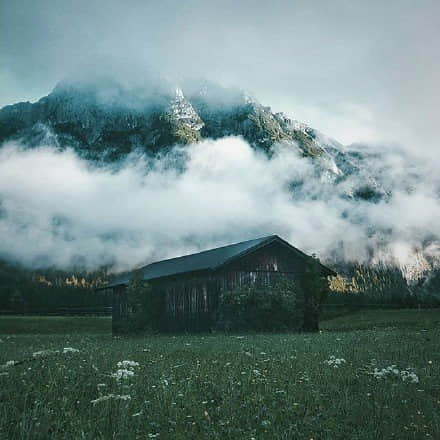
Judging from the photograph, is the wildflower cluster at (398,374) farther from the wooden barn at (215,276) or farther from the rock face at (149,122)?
the rock face at (149,122)

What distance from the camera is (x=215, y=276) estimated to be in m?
34.4

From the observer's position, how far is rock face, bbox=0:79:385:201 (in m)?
138

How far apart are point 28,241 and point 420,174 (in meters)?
159

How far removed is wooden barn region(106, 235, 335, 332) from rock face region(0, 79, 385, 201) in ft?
335

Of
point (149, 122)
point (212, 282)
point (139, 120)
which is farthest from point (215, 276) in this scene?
point (139, 120)

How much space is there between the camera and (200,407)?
6.58m

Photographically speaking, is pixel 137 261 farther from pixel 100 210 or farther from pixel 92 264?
pixel 100 210

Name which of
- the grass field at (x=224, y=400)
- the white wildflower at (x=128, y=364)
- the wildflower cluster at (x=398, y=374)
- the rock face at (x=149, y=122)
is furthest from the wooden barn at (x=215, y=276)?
the rock face at (x=149, y=122)

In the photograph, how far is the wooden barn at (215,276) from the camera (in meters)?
34.3

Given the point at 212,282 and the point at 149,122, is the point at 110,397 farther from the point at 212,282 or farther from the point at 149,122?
the point at 149,122

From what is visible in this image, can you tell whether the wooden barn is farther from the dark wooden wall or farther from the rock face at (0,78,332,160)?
the rock face at (0,78,332,160)

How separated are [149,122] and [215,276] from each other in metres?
115

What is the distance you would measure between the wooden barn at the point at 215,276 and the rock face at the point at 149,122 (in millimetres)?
102145

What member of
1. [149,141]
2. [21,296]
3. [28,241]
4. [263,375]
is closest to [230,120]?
[149,141]
